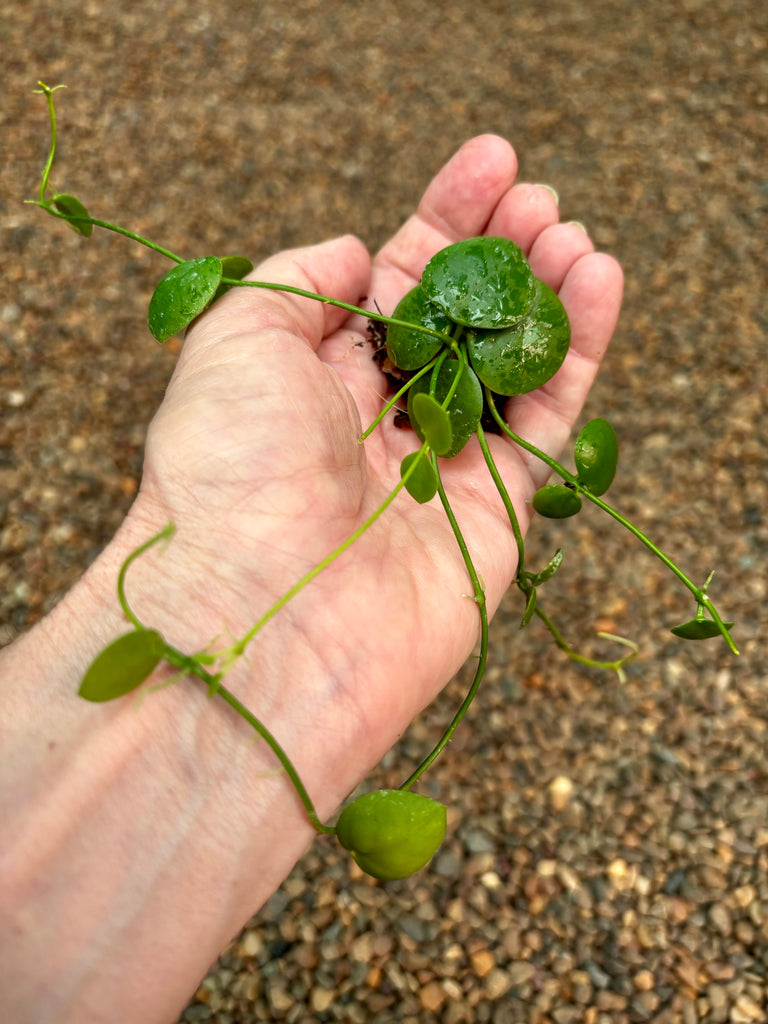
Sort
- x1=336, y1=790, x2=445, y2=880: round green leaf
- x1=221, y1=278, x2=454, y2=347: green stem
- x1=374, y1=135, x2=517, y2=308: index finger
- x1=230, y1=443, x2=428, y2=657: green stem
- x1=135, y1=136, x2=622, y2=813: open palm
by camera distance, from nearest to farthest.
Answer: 1. x1=230, y1=443, x2=428, y2=657: green stem
2. x1=336, y1=790, x2=445, y2=880: round green leaf
3. x1=135, y1=136, x2=622, y2=813: open palm
4. x1=221, y1=278, x2=454, y2=347: green stem
5. x1=374, y1=135, x2=517, y2=308: index finger

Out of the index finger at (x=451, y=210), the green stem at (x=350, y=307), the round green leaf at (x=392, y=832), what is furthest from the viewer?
the index finger at (x=451, y=210)

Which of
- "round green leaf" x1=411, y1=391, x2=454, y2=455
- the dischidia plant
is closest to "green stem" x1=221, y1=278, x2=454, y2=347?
the dischidia plant

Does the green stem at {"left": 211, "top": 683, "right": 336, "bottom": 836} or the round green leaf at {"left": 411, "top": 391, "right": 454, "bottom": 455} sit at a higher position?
the round green leaf at {"left": 411, "top": 391, "right": 454, "bottom": 455}

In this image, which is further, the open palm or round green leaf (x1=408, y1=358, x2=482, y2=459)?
round green leaf (x1=408, y1=358, x2=482, y2=459)

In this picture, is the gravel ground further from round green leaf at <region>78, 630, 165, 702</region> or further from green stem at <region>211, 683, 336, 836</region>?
round green leaf at <region>78, 630, 165, 702</region>

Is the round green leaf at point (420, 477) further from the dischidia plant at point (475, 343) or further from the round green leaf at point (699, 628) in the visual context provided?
the round green leaf at point (699, 628)

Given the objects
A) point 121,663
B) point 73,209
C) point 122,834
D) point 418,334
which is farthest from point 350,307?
point 122,834

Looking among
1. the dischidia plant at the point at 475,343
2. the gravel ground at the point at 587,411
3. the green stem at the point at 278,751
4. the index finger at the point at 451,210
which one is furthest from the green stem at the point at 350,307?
the gravel ground at the point at 587,411
